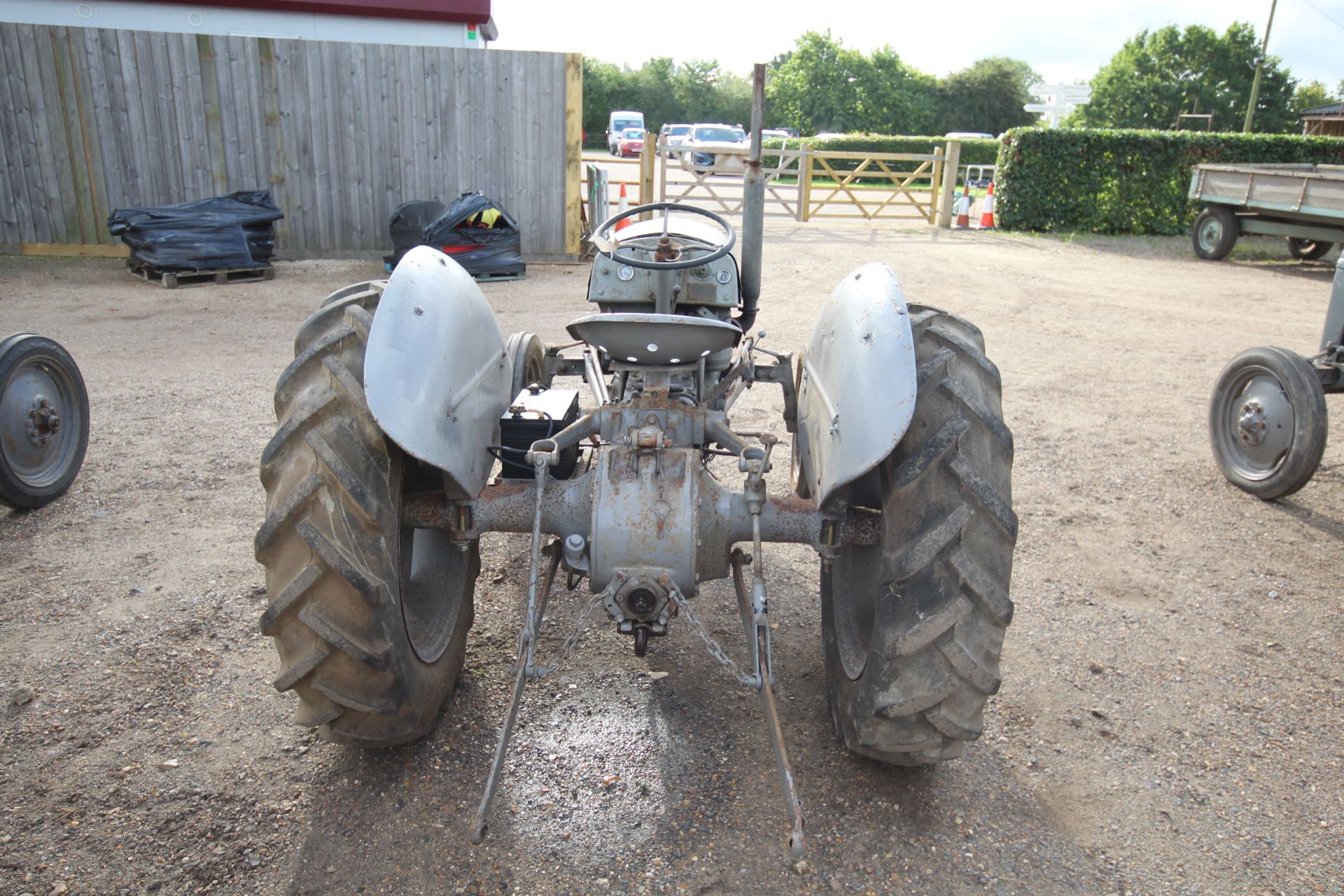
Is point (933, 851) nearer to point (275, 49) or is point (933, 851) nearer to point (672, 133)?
point (275, 49)

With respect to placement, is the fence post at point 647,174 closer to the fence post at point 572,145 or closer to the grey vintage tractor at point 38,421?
the fence post at point 572,145

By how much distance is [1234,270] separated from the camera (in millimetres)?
13758

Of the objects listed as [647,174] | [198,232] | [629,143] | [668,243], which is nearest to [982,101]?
[629,143]

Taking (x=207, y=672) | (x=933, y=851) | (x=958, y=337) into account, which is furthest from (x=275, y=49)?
(x=933, y=851)

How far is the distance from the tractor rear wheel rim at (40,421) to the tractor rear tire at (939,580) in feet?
12.7

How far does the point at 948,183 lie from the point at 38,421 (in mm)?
16083

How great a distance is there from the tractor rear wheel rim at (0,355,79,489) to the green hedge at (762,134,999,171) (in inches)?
1177

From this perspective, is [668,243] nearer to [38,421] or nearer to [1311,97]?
[38,421]

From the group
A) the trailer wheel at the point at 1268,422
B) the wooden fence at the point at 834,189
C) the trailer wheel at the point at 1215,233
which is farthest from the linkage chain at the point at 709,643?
the trailer wheel at the point at 1215,233

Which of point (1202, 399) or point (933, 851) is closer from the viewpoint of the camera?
point (933, 851)

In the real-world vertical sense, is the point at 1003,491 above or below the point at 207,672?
above

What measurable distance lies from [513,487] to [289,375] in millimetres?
690

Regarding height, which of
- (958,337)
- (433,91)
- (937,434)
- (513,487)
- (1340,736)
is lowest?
(1340,736)

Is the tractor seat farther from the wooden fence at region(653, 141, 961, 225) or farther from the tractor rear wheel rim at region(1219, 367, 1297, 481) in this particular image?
the wooden fence at region(653, 141, 961, 225)
